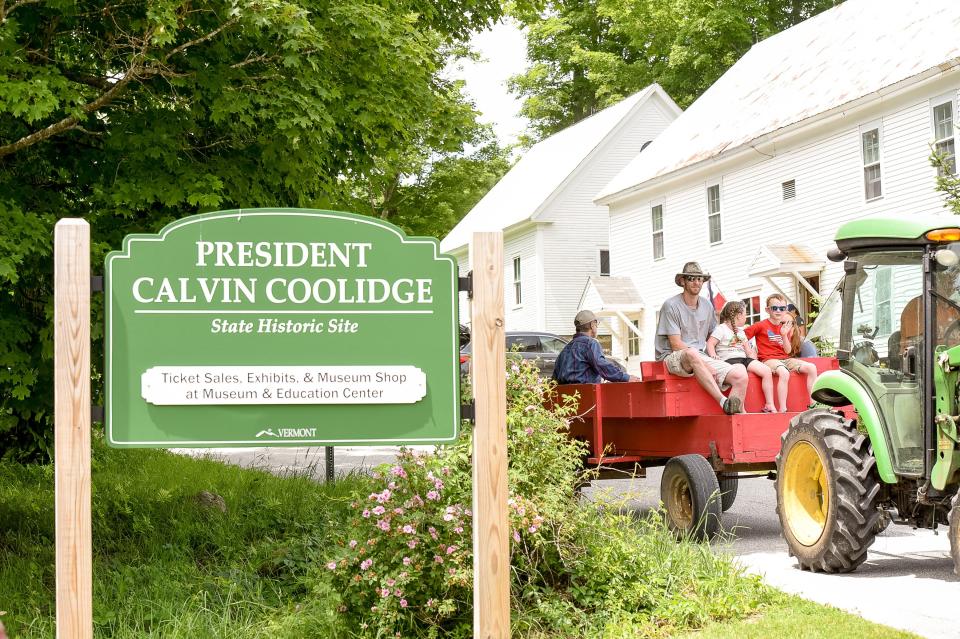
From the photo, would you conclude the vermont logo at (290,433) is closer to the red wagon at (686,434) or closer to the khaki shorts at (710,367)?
the red wagon at (686,434)

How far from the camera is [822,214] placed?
2555 centimetres

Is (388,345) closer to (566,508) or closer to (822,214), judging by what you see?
(566,508)

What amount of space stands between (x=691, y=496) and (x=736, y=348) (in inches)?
86.9

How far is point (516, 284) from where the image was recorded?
4209 cm

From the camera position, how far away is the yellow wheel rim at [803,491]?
26.4 feet

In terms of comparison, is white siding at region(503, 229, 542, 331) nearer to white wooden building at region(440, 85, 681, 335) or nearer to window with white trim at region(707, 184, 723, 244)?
white wooden building at region(440, 85, 681, 335)

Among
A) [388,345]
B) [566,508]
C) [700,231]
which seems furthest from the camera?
[700,231]

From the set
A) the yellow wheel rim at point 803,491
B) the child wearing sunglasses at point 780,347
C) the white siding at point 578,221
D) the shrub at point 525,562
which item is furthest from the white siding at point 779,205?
the shrub at point 525,562

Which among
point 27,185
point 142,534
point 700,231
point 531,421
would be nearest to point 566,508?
point 531,421

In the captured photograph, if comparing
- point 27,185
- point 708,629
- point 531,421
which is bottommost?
point 708,629

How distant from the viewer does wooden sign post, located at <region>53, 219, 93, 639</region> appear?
460cm

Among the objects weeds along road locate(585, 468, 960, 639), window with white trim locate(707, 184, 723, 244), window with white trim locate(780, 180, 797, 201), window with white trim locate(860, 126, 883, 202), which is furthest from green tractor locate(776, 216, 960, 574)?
window with white trim locate(707, 184, 723, 244)

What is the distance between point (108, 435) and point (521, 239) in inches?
1446

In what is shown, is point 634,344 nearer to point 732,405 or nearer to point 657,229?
point 657,229
